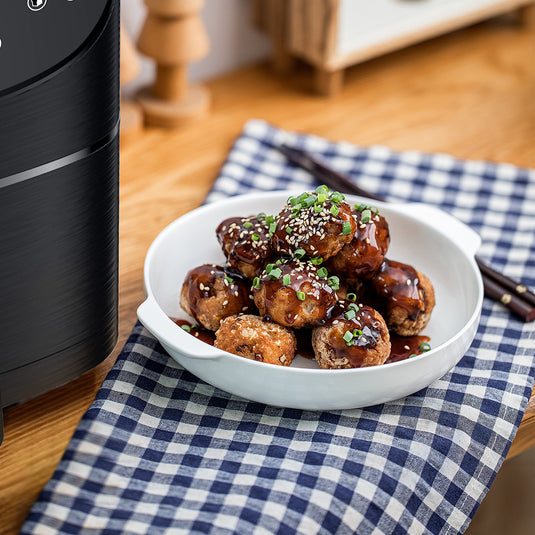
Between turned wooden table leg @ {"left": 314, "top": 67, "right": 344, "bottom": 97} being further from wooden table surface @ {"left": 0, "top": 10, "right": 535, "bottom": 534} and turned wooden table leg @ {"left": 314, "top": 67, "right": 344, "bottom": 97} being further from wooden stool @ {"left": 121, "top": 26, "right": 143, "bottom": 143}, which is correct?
wooden stool @ {"left": 121, "top": 26, "right": 143, "bottom": 143}

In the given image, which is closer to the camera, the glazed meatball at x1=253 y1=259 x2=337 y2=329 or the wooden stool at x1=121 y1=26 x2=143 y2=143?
the glazed meatball at x1=253 y1=259 x2=337 y2=329

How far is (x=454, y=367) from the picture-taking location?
839 millimetres

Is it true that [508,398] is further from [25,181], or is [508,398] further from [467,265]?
[25,181]

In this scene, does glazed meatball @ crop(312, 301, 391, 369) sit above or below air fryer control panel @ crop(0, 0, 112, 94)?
below

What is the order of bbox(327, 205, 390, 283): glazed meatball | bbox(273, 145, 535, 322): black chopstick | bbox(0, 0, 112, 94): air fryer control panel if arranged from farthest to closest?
1. bbox(273, 145, 535, 322): black chopstick
2. bbox(327, 205, 390, 283): glazed meatball
3. bbox(0, 0, 112, 94): air fryer control panel

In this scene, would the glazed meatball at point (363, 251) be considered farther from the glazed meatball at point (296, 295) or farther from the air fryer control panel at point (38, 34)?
the air fryer control panel at point (38, 34)

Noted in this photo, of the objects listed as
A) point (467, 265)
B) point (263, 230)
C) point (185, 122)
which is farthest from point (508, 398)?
point (185, 122)

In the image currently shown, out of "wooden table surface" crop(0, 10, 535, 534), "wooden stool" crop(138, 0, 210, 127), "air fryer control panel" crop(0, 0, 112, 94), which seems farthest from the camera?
"wooden stool" crop(138, 0, 210, 127)

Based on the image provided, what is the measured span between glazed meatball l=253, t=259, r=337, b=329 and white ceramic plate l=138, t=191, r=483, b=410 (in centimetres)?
5

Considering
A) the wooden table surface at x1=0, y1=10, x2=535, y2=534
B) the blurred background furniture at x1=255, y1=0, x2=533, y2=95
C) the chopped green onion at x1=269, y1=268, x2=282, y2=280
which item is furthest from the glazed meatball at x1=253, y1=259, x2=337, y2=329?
the blurred background furniture at x1=255, y1=0, x2=533, y2=95

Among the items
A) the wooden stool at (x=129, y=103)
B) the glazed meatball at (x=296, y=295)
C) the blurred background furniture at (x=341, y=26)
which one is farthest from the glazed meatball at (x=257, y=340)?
the blurred background furniture at (x=341, y=26)

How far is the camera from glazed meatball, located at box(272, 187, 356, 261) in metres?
0.75

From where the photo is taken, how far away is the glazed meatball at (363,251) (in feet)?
2.56

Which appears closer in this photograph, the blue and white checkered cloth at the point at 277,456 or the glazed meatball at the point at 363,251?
the blue and white checkered cloth at the point at 277,456
